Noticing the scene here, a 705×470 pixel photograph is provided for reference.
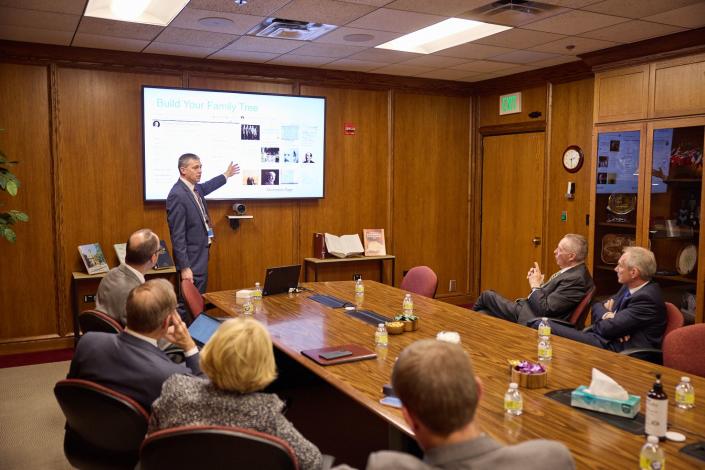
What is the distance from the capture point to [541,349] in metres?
2.88

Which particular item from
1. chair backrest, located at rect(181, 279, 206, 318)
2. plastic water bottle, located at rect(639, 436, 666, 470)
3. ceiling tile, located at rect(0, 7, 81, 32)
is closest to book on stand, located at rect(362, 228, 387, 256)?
chair backrest, located at rect(181, 279, 206, 318)

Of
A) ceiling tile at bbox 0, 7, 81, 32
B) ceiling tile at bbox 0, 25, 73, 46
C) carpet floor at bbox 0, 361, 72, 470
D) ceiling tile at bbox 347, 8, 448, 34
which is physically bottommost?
carpet floor at bbox 0, 361, 72, 470

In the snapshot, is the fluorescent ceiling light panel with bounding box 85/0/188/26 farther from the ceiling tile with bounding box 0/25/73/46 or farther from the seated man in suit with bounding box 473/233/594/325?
the seated man in suit with bounding box 473/233/594/325

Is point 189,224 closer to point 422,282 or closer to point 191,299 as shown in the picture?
point 191,299

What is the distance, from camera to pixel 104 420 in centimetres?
216

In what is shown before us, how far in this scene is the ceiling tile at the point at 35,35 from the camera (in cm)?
491

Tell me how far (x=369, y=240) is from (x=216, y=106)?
2.24m

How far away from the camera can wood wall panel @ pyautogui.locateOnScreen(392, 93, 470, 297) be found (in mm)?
7383

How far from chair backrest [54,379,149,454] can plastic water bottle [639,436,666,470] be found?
1568 millimetres

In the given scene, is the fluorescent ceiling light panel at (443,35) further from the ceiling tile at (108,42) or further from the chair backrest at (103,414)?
the chair backrest at (103,414)

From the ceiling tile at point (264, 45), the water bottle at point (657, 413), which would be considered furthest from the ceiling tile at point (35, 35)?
the water bottle at point (657, 413)

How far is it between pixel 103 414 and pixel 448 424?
131cm

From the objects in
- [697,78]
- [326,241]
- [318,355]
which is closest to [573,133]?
[697,78]

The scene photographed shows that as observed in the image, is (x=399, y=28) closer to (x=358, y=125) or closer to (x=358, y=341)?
(x=358, y=125)
